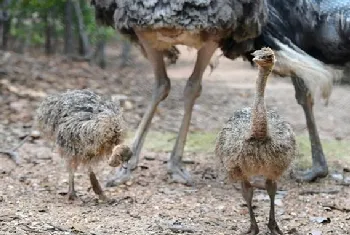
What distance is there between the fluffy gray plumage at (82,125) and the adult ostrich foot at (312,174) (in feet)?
5.26

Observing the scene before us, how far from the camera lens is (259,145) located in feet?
11.9

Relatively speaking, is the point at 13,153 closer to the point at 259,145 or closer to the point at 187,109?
the point at 187,109

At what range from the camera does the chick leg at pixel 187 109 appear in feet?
16.7

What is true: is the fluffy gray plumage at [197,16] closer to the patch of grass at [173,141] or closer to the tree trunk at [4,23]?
the patch of grass at [173,141]

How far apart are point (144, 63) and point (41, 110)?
8950 mm

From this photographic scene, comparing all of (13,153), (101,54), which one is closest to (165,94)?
(13,153)

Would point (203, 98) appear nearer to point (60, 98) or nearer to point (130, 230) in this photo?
point (60, 98)

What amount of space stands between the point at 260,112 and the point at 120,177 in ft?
5.68

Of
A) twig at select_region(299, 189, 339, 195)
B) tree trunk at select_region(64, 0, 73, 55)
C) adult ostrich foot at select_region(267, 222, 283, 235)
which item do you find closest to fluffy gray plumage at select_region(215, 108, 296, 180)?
adult ostrich foot at select_region(267, 222, 283, 235)

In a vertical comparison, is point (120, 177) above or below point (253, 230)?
below

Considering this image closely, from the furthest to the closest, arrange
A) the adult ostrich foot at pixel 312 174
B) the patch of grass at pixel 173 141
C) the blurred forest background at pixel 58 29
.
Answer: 1. the blurred forest background at pixel 58 29
2. the patch of grass at pixel 173 141
3. the adult ostrich foot at pixel 312 174

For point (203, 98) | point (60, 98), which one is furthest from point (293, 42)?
point (203, 98)

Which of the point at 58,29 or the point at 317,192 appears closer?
the point at 317,192

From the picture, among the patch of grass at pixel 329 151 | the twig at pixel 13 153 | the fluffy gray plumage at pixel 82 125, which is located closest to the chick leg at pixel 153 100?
the fluffy gray plumage at pixel 82 125
